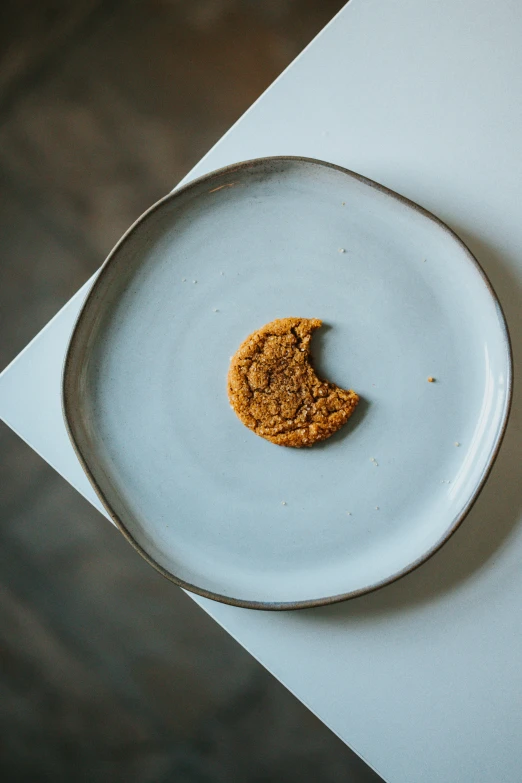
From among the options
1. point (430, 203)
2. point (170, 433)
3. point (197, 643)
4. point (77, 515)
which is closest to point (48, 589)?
point (77, 515)

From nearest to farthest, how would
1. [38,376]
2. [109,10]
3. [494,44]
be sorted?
[494,44] → [38,376] → [109,10]

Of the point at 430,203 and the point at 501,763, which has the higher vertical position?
the point at 430,203

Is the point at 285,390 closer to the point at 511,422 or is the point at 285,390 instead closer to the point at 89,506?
the point at 511,422

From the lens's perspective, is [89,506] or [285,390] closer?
[285,390]

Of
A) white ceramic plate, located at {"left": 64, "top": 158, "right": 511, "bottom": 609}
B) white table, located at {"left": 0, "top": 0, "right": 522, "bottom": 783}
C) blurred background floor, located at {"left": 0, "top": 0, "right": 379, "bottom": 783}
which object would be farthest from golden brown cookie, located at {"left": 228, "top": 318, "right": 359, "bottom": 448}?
blurred background floor, located at {"left": 0, "top": 0, "right": 379, "bottom": 783}

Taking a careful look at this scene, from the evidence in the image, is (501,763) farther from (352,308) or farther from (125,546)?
(125,546)

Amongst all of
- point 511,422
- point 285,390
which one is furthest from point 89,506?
point 511,422

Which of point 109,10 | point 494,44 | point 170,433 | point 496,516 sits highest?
point 494,44
